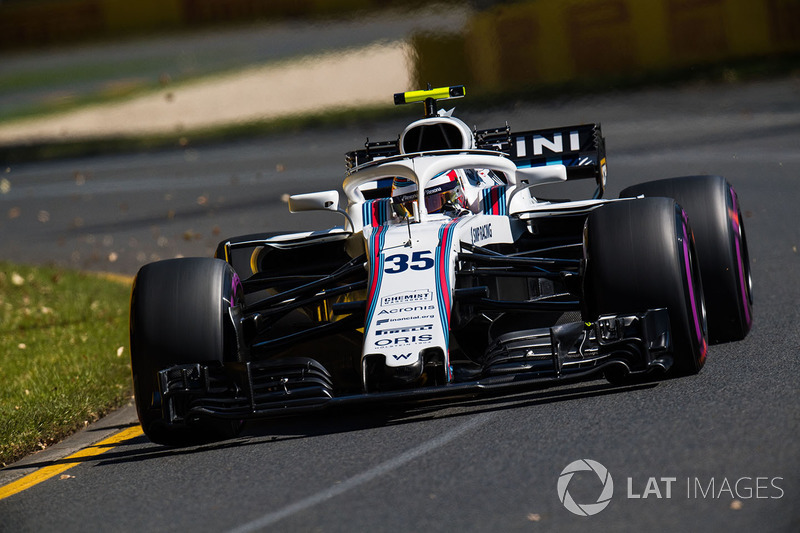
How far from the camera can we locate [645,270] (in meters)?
5.95

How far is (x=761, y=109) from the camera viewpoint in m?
17.6

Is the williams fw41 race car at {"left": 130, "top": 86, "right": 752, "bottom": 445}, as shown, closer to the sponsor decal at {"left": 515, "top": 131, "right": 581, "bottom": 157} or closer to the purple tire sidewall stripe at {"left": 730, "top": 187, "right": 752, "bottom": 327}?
the purple tire sidewall stripe at {"left": 730, "top": 187, "right": 752, "bottom": 327}

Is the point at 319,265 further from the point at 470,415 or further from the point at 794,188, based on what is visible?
the point at 794,188

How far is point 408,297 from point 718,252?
218 cm

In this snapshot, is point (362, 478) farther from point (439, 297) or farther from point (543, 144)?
point (543, 144)

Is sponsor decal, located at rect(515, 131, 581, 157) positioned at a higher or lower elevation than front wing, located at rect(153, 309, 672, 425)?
higher

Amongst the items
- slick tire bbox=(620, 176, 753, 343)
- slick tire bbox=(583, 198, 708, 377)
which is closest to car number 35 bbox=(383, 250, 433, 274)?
Answer: slick tire bbox=(583, 198, 708, 377)

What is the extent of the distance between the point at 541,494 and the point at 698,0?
15.7 meters

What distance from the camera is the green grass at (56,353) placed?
709 cm

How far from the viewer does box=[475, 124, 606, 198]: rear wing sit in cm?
908

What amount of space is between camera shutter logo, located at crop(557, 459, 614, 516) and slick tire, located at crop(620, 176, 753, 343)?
2536mm

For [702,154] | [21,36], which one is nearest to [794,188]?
[702,154]

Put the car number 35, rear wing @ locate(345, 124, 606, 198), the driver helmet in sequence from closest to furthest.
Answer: the car number 35, the driver helmet, rear wing @ locate(345, 124, 606, 198)
